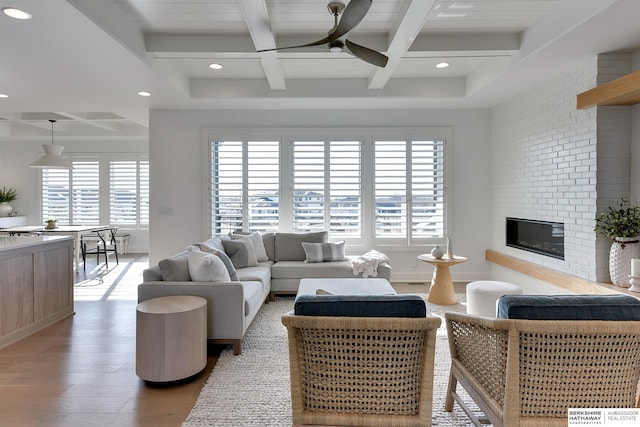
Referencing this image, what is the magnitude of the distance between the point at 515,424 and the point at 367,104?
15.1ft

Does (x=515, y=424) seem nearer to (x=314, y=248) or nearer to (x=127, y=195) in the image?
(x=314, y=248)

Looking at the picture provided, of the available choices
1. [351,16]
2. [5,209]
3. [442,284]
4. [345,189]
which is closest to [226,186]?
[345,189]

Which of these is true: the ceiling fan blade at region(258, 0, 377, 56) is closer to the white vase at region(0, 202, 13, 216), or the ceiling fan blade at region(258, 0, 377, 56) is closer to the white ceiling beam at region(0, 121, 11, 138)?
the white ceiling beam at region(0, 121, 11, 138)

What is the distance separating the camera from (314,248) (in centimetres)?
497

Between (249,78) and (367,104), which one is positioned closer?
(249,78)

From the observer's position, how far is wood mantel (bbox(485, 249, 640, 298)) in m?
3.42

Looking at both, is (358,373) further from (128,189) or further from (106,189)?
(106,189)

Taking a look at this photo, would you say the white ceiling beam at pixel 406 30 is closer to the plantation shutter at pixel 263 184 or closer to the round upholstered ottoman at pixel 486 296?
the plantation shutter at pixel 263 184

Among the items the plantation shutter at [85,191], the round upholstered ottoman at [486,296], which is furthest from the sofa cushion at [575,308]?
the plantation shutter at [85,191]

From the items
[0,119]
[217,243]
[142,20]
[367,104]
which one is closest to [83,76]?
[142,20]

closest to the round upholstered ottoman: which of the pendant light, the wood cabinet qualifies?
the wood cabinet

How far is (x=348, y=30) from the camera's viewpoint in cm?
260

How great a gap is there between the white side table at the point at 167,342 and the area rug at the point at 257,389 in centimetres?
24

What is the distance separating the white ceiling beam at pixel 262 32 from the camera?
2896 millimetres
